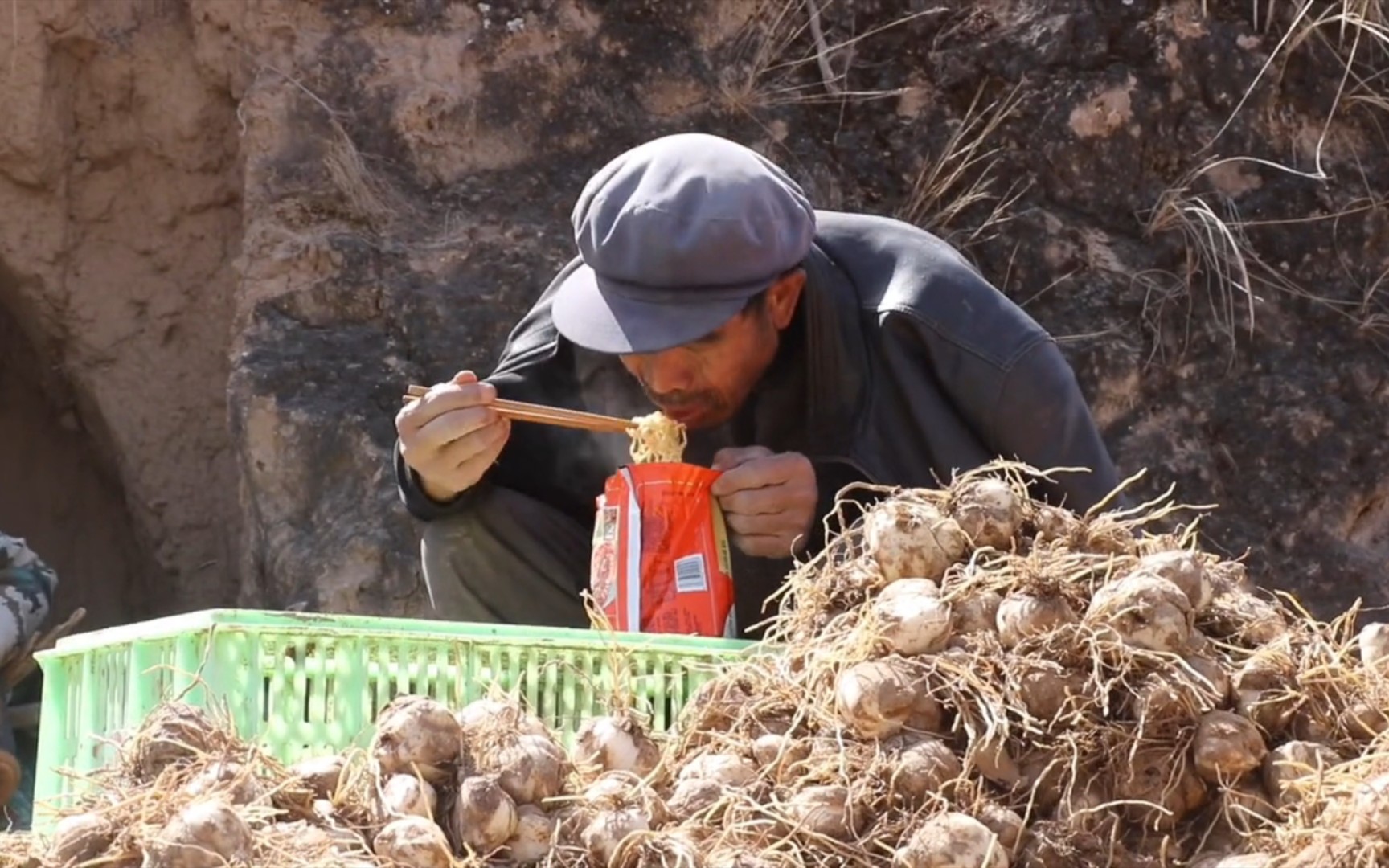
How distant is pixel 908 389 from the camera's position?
2.84 meters

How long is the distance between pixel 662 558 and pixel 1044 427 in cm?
58

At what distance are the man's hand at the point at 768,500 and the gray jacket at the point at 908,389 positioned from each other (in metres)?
0.14

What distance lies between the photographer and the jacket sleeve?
2.81m

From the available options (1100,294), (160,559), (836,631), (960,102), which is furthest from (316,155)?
(836,631)

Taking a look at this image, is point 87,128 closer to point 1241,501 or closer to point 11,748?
point 11,748

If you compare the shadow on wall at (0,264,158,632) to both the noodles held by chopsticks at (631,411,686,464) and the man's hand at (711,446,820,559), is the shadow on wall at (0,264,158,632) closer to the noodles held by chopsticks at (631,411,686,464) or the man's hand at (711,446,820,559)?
the noodles held by chopsticks at (631,411,686,464)

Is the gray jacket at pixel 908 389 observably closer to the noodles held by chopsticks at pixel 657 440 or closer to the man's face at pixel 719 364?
the man's face at pixel 719 364

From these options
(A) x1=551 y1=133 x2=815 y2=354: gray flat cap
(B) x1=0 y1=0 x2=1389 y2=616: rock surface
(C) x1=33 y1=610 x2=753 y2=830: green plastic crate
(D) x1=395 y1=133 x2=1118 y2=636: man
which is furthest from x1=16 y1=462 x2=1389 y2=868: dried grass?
(B) x1=0 y1=0 x2=1389 y2=616: rock surface

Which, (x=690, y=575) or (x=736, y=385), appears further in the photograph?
(x=736, y=385)

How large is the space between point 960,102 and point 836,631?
2341 millimetres

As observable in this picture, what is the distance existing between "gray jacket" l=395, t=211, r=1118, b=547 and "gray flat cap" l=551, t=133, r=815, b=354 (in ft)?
0.44

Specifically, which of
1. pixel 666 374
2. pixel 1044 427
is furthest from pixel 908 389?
pixel 666 374

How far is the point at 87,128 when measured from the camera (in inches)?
171

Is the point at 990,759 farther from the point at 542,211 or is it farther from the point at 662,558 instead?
the point at 542,211
